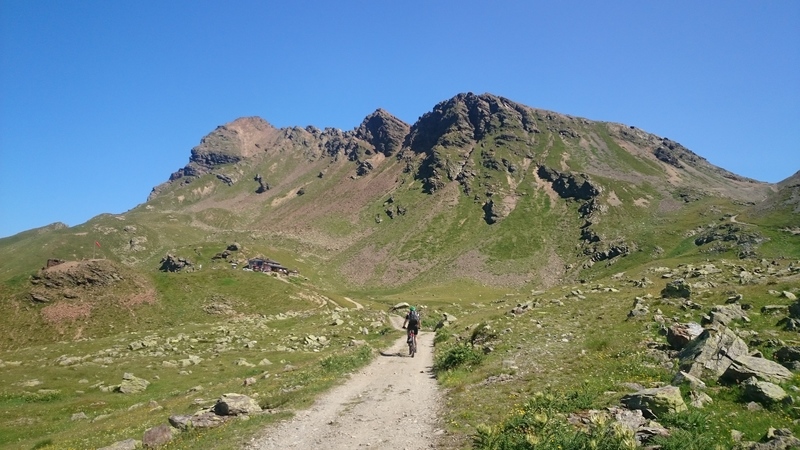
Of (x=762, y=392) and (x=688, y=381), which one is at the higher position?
(x=762, y=392)

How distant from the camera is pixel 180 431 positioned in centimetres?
1777

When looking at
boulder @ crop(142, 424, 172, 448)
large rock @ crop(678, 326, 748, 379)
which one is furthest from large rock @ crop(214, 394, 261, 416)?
large rock @ crop(678, 326, 748, 379)

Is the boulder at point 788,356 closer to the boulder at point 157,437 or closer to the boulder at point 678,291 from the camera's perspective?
the boulder at point 678,291

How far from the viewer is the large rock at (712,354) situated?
15.2 m

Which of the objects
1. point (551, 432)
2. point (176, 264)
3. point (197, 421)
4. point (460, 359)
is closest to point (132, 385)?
point (197, 421)

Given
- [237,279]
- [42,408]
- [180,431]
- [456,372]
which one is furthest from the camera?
[237,279]

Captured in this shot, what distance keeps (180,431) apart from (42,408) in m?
21.9

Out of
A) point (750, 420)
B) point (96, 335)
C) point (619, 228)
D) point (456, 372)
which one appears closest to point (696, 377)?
point (750, 420)

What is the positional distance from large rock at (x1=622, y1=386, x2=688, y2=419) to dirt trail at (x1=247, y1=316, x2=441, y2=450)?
260 inches

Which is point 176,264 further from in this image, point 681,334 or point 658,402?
point 658,402

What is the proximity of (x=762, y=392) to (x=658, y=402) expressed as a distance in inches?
125

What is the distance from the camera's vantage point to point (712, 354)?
15844 mm

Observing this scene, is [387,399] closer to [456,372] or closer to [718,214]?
[456,372]

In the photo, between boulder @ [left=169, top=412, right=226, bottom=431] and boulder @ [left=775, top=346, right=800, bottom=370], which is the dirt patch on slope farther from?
boulder @ [left=775, top=346, right=800, bottom=370]
